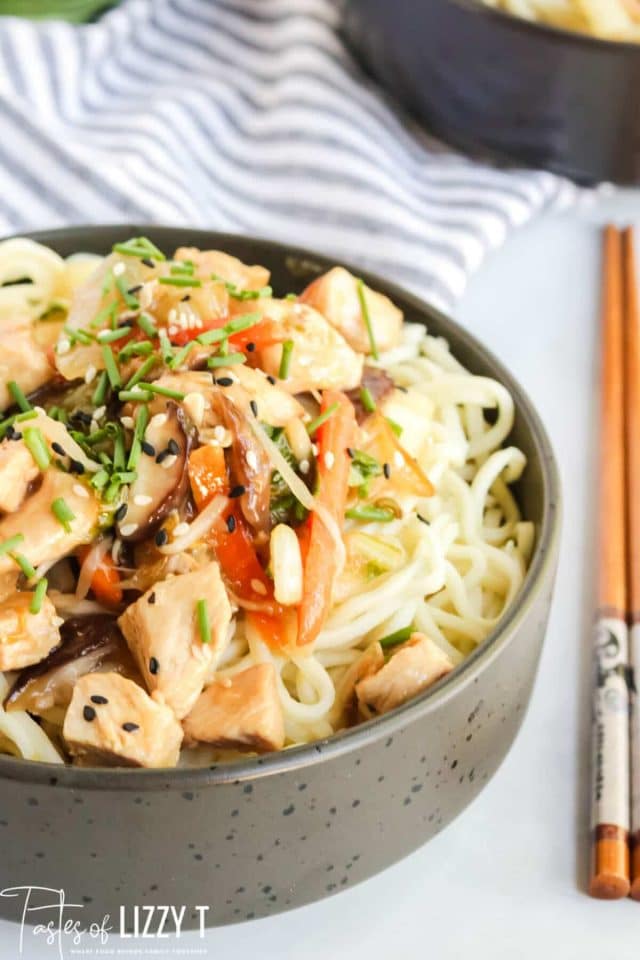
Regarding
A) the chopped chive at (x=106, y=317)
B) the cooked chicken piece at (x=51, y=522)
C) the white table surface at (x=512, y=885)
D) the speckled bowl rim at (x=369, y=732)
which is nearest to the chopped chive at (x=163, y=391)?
the cooked chicken piece at (x=51, y=522)

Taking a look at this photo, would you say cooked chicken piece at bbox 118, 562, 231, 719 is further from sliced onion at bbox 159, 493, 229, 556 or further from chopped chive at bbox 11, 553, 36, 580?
chopped chive at bbox 11, 553, 36, 580

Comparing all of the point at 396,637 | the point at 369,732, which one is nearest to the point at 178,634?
the point at 369,732

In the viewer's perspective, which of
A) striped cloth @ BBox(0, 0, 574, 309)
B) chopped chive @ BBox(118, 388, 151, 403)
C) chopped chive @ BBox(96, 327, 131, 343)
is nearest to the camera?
chopped chive @ BBox(118, 388, 151, 403)

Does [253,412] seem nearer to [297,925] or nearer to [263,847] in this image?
[263,847]

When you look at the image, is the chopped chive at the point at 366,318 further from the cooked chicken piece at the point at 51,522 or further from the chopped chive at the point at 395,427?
the cooked chicken piece at the point at 51,522

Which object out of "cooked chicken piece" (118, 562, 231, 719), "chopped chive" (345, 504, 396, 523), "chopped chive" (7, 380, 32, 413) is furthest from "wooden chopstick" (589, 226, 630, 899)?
"chopped chive" (7, 380, 32, 413)

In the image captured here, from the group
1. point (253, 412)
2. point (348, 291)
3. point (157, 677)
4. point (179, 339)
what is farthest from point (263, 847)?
point (348, 291)
